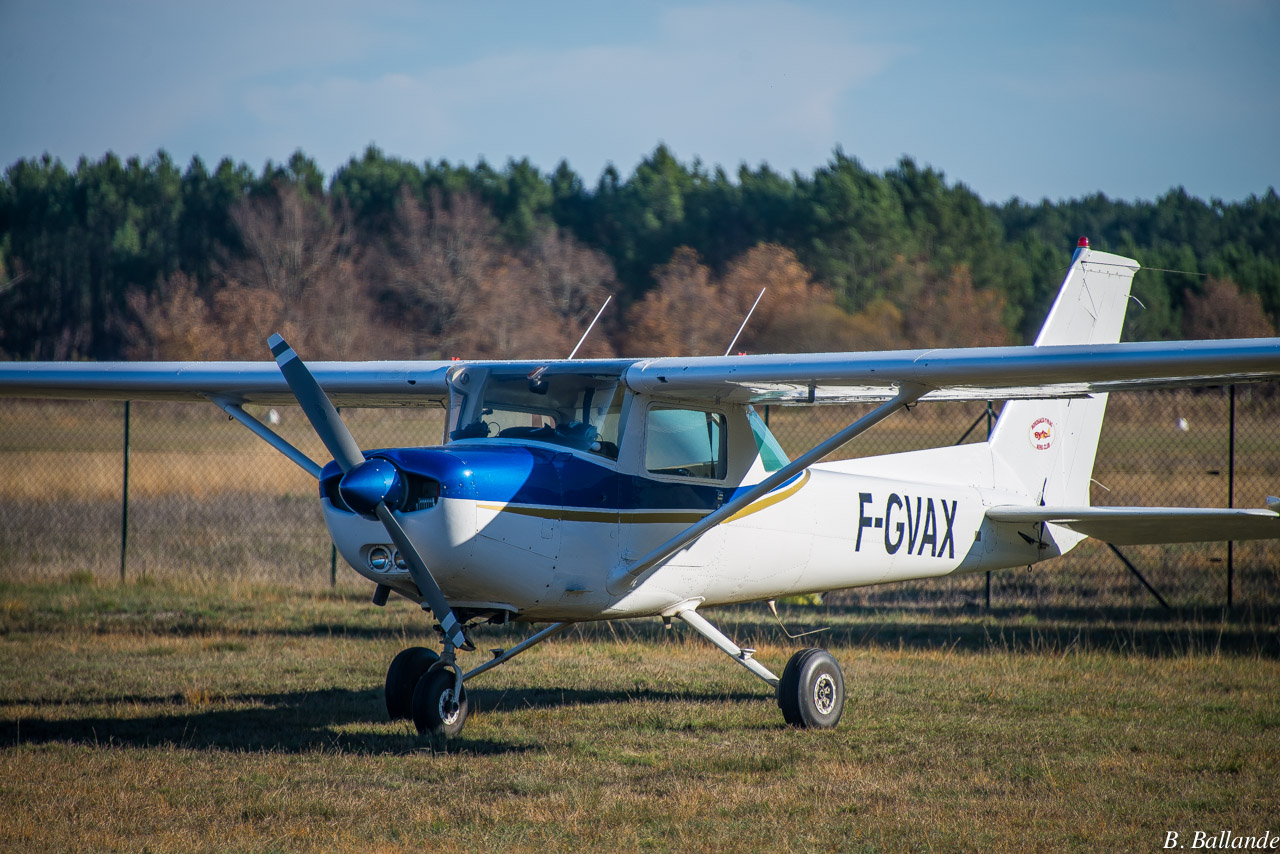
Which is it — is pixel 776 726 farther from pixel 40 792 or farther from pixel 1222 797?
pixel 40 792

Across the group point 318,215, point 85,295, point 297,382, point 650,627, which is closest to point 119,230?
point 85,295

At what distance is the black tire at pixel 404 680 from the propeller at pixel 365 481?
3.23ft

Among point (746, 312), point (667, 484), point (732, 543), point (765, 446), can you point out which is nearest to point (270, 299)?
point (746, 312)

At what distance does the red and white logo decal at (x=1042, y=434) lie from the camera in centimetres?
944

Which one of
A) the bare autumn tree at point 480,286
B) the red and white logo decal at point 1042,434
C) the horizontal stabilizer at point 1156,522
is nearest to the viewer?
the horizontal stabilizer at point 1156,522

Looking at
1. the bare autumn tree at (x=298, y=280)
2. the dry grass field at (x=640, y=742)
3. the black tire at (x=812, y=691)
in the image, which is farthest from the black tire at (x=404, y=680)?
the bare autumn tree at (x=298, y=280)

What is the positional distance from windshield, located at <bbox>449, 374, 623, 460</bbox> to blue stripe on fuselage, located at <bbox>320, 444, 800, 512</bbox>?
8.6 inches

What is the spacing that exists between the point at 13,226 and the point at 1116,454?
168 feet

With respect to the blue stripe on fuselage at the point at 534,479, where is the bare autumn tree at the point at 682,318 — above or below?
above

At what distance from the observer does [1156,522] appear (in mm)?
7883

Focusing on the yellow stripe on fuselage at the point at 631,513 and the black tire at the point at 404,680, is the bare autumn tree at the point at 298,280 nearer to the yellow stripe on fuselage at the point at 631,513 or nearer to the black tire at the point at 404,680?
the black tire at the point at 404,680

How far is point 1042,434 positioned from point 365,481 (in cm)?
599

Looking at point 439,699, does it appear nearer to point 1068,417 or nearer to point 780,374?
point 780,374

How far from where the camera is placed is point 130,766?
6277mm
